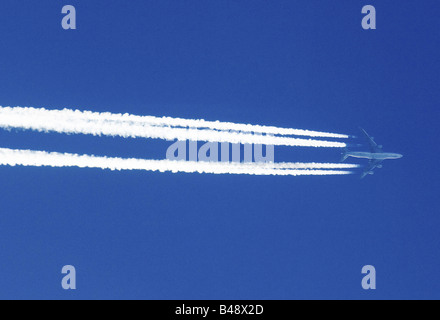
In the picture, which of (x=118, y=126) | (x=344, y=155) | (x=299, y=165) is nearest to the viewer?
(x=118, y=126)

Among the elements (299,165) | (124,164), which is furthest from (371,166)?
(124,164)

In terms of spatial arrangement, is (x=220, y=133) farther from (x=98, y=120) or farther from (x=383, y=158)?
(x=383, y=158)

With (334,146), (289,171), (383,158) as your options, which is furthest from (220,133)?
(383,158)

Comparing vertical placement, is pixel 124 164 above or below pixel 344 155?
below

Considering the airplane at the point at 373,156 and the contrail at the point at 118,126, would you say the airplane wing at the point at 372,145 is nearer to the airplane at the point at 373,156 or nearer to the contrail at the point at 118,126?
the airplane at the point at 373,156

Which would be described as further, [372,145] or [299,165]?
[372,145]

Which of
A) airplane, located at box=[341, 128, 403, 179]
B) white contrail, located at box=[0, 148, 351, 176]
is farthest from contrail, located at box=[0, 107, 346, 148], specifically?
airplane, located at box=[341, 128, 403, 179]

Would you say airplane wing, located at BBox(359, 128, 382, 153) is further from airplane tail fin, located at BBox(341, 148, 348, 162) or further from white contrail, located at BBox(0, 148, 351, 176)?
white contrail, located at BBox(0, 148, 351, 176)

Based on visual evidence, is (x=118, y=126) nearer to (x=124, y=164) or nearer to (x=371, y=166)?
(x=124, y=164)
